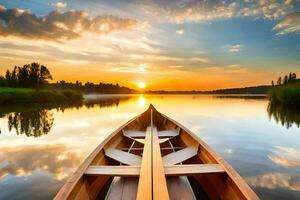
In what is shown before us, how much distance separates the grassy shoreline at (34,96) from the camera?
34.4 meters

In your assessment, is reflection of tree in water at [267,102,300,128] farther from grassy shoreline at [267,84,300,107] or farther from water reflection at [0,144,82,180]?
water reflection at [0,144,82,180]

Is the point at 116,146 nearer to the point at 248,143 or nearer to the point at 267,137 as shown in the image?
the point at 248,143

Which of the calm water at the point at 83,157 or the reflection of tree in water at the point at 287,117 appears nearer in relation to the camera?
the calm water at the point at 83,157

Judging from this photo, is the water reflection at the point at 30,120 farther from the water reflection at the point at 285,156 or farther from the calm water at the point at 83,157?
the water reflection at the point at 285,156

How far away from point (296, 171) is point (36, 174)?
6.78m

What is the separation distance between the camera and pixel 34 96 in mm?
39750

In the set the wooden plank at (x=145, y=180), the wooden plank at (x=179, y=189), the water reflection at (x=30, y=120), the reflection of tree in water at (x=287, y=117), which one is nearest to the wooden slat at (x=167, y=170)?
the wooden plank at (x=145, y=180)

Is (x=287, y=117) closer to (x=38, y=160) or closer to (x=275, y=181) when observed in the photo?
(x=275, y=181)

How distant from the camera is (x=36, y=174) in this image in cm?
593

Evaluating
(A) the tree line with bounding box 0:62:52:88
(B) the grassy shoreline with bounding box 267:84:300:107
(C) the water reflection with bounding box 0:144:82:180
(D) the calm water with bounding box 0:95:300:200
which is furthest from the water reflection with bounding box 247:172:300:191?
(A) the tree line with bounding box 0:62:52:88

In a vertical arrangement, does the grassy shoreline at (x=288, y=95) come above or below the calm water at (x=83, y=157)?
above

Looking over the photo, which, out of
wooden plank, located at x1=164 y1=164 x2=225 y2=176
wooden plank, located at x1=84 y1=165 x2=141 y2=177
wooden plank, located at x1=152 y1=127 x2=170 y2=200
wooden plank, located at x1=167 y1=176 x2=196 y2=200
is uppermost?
wooden plank, located at x1=152 y1=127 x2=170 y2=200

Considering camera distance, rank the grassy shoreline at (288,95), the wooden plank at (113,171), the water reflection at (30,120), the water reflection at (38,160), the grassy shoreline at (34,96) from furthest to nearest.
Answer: the grassy shoreline at (34,96) → the grassy shoreline at (288,95) → the water reflection at (30,120) → the water reflection at (38,160) → the wooden plank at (113,171)

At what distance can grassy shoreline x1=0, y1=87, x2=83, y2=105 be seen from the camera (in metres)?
34.4
